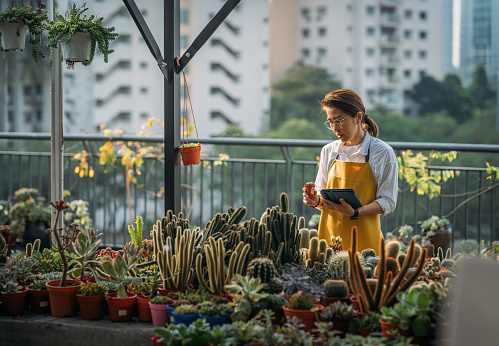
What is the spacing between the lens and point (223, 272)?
9.30 ft

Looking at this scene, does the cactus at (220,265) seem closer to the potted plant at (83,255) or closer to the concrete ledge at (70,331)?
the concrete ledge at (70,331)

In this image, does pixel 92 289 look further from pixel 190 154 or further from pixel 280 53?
pixel 280 53

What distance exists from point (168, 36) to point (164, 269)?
1.51m

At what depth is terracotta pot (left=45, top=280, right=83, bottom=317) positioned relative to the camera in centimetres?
297

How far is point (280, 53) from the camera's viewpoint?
153ft

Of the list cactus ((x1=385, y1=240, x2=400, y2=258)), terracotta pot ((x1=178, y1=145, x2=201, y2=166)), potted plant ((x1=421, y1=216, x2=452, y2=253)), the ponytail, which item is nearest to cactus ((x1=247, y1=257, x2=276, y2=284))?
cactus ((x1=385, y1=240, x2=400, y2=258))

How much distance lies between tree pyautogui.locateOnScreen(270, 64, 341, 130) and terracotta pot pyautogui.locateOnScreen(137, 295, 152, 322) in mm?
38002

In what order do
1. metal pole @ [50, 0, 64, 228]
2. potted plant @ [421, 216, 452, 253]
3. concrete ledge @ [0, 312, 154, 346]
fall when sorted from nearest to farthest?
concrete ledge @ [0, 312, 154, 346] → metal pole @ [50, 0, 64, 228] → potted plant @ [421, 216, 452, 253]

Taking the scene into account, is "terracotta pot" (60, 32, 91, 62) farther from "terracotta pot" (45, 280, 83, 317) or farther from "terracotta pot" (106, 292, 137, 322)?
"terracotta pot" (106, 292, 137, 322)

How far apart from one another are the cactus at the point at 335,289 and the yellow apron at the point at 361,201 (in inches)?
38.3

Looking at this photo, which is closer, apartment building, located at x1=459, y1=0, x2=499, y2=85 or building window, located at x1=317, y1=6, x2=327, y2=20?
apartment building, located at x1=459, y1=0, x2=499, y2=85

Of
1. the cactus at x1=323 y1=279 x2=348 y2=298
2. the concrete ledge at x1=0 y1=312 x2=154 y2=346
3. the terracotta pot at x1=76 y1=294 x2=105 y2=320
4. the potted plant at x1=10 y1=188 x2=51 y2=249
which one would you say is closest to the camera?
the cactus at x1=323 y1=279 x2=348 y2=298

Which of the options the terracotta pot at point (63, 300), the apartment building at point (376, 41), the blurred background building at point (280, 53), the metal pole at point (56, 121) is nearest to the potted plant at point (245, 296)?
the terracotta pot at point (63, 300)

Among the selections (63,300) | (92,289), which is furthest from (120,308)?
(63,300)
